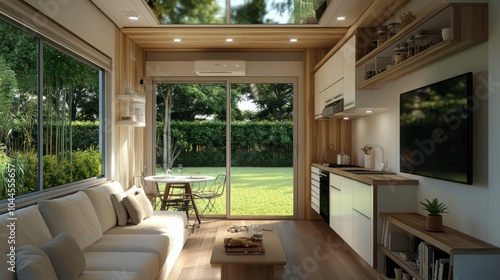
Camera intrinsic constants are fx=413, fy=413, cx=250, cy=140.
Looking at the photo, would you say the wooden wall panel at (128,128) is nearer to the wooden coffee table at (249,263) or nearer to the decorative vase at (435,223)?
the wooden coffee table at (249,263)

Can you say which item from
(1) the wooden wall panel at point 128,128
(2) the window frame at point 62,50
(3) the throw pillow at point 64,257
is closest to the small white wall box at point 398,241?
(3) the throw pillow at point 64,257

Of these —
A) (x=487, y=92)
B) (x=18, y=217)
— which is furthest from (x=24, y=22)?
(x=487, y=92)

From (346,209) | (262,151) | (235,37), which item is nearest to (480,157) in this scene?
(346,209)

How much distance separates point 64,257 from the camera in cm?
254

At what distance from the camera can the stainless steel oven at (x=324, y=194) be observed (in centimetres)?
562

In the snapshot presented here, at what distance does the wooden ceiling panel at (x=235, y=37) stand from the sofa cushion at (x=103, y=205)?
8.06 ft

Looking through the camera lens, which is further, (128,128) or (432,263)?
(128,128)

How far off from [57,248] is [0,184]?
90 cm

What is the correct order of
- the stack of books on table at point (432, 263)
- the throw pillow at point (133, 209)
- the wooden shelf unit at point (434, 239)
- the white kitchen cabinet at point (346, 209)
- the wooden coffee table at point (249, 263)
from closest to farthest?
the wooden shelf unit at point (434, 239), the stack of books on table at point (432, 263), the wooden coffee table at point (249, 263), the throw pillow at point (133, 209), the white kitchen cabinet at point (346, 209)

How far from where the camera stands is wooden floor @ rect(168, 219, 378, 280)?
4.06 m

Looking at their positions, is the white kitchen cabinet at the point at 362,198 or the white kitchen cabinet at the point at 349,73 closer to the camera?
the white kitchen cabinet at the point at 362,198

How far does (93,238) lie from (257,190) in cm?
373

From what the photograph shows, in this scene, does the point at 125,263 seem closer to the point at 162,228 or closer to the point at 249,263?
the point at 249,263

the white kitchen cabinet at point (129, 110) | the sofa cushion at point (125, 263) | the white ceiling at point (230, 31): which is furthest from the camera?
the white kitchen cabinet at point (129, 110)
